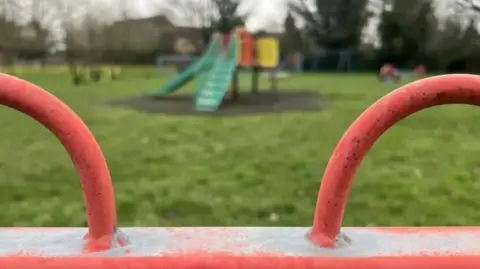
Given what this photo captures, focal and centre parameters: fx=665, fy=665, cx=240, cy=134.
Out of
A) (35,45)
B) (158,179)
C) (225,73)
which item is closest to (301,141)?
(158,179)

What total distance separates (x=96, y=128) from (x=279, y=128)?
89.4 inches

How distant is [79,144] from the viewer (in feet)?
3.68

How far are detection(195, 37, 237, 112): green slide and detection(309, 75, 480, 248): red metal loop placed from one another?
1019cm

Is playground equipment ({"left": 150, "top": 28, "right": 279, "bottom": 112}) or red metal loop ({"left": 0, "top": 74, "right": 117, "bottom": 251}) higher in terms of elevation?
red metal loop ({"left": 0, "top": 74, "right": 117, "bottom": 251})

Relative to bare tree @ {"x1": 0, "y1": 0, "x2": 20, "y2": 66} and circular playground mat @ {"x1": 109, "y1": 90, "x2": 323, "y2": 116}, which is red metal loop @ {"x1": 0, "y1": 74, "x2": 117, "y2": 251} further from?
bare tree @ {"x1": 0, "y1": 0, "x2": 20, "y2": 66}

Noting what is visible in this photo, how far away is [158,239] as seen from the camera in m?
1.21

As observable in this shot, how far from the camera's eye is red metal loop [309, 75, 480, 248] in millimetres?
1103

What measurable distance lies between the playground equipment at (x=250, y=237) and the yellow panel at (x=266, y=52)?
14435mm

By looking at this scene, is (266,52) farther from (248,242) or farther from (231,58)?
(248,242)

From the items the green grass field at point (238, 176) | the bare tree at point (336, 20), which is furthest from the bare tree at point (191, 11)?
the green grass field at point (238, 176)

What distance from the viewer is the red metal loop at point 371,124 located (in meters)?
1.10

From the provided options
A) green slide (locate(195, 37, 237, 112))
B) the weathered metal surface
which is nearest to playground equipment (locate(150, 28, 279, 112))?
green slide (locate(195, 37, 237, 112))

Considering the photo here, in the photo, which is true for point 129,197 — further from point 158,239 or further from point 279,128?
point 279,128

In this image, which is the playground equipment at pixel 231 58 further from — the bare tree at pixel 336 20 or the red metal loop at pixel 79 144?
the bare tree at pixel 336 20
